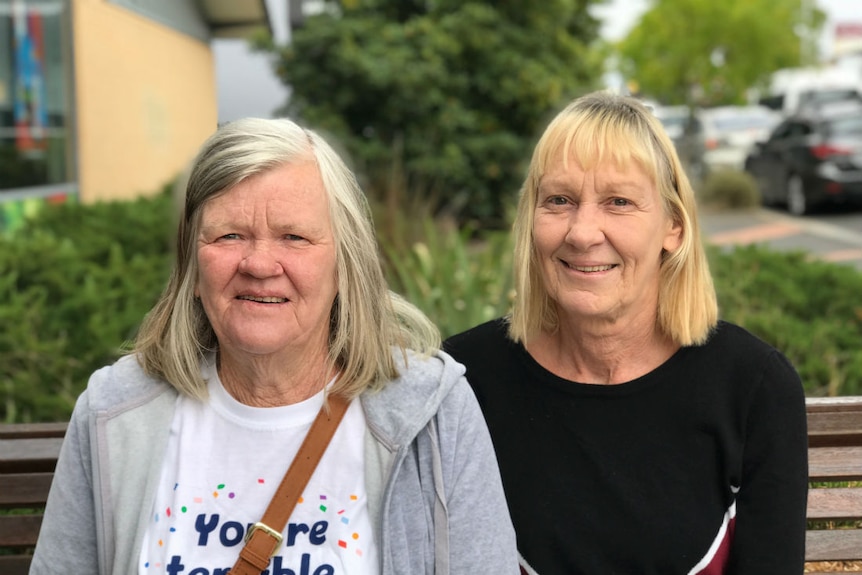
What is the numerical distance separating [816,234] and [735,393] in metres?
13.6

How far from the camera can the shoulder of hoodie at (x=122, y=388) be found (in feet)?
7.48

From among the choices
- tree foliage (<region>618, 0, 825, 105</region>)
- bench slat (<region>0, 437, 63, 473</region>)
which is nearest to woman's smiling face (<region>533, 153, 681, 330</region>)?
bench slat (<region>0, 437, 63, 473</region>)

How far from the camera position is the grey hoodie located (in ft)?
7.26

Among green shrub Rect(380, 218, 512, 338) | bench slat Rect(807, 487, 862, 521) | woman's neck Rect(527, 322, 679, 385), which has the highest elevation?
woman's neck Rect(527, 322, 679, 385)

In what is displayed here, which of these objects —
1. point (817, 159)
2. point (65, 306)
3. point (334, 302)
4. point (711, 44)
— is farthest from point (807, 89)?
point (334, 302)

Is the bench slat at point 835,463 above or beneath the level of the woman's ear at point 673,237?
beneath

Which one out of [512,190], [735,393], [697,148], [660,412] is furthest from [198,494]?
[697,148]

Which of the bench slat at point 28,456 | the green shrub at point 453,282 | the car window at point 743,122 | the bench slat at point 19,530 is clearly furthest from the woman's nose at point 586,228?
the car window at point 743,122

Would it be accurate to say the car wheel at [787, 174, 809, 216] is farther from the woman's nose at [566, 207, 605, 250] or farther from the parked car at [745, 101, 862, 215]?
the woman's nose at [566, 207, 605, 250]

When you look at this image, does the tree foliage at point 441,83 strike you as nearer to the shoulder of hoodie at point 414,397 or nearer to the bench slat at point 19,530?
the bench slat at point 19,530

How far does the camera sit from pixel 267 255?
219cm

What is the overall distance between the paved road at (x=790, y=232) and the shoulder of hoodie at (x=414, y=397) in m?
10.8

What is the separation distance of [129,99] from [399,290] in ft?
31.8

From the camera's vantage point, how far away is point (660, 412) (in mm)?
2502
